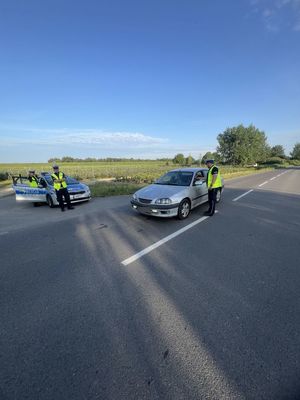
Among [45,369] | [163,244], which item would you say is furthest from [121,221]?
[45,369]

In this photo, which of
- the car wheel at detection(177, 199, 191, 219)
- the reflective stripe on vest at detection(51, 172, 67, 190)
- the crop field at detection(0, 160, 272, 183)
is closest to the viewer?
the car wheel at detection(177, 199, 191, 219)

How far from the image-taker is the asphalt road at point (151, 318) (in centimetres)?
184

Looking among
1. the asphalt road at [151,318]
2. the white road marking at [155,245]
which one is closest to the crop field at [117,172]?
the white road marking at [155,245]

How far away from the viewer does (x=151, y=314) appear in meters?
2.65

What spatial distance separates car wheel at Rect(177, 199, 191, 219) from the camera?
649 centimetres

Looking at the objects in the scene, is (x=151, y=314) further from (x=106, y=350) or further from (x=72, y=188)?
(x=72, y=188)

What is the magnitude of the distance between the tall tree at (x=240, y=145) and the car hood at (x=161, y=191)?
57.7 metres

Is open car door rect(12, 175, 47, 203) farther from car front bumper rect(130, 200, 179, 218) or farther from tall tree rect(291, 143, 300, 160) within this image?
tall tree rect(291, 143, 300, 160)

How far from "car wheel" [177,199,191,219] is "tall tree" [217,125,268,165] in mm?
57742

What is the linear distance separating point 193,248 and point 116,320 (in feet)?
7.97

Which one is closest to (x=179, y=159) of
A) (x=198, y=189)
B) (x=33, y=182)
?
(x=33, y=182)

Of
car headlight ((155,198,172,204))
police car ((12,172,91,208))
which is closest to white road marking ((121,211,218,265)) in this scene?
car headlight ((155,198,172,204))

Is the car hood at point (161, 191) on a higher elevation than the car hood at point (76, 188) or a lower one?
higher

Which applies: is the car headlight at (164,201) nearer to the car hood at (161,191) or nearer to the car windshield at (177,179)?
the car hood at (161,191)
